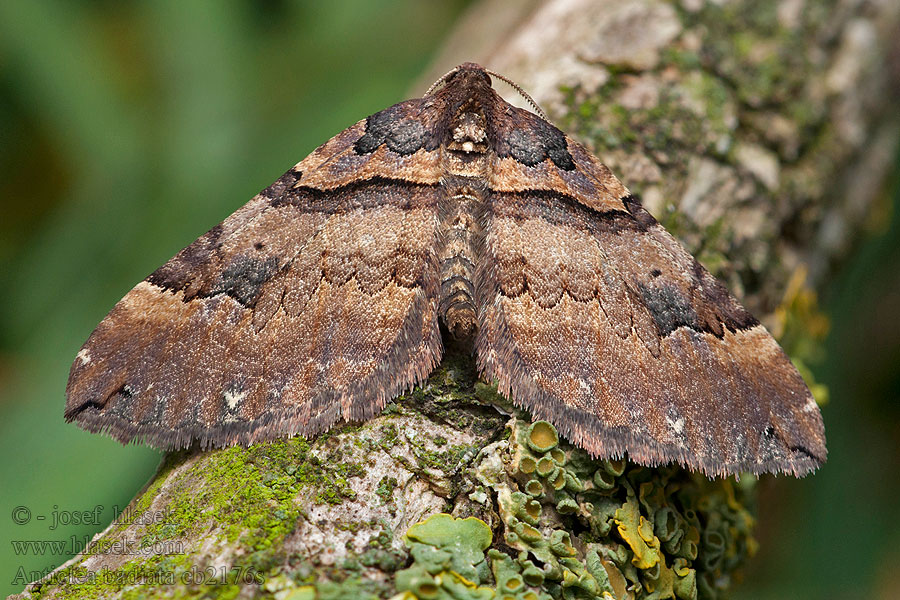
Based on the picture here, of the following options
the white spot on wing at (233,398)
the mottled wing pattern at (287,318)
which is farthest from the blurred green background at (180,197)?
the white spot on wing at (233,398)

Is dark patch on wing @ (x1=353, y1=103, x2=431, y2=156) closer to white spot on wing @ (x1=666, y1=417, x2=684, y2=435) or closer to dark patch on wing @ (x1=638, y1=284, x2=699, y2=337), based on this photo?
dark patch on wing @ (x1=638, y1=284, x2=699, y2=337)

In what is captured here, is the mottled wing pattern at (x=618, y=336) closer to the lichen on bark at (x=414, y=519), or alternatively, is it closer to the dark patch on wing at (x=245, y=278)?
the lichen on bark at (x=414, y=519)

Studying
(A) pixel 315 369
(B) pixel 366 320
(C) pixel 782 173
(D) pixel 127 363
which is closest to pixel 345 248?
(B) pixel 366 320

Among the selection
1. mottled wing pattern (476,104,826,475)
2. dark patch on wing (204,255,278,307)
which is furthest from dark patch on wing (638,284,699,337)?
dark patch on wing (204,255,278,307)

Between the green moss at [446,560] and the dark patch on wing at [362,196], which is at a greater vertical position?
the dark patch on wing at [362,196]

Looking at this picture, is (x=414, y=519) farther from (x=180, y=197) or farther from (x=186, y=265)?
(x=180, y=197)

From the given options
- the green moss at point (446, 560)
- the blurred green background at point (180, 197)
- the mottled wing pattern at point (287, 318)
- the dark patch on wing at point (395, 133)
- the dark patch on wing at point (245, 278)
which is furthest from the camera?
the blurred green background at point (180, 197)

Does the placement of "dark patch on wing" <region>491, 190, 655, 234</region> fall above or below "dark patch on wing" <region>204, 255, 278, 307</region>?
above

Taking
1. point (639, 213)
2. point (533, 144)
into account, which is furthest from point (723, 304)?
point (533, 144)
